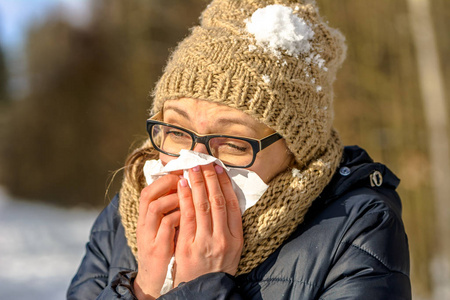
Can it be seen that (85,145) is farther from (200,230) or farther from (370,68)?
(200,230)

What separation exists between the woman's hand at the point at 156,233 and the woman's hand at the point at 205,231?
0.14ft

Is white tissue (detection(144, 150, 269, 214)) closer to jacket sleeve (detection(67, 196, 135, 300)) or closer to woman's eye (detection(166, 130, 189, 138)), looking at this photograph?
woman's eye (detection(166, 130, 189, 138))

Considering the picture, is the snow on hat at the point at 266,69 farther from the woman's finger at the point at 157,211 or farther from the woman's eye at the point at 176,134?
the woman's finger at the point at 157,211

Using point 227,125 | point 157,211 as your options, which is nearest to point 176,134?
point 227,125

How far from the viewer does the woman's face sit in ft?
5.77

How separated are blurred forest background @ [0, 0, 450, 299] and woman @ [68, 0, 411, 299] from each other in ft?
2.33

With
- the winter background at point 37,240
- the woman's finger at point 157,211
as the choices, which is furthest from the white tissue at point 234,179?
the winter background at point 37,240

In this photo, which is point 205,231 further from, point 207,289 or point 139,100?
point 139,100

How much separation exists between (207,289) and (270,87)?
817 mm

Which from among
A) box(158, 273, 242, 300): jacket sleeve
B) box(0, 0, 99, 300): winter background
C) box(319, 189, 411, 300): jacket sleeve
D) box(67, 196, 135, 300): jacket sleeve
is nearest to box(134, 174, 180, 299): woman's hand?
box(158, 273, 242, 300): jacket sleeve

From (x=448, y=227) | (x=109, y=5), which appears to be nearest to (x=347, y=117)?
(x=448, y=227)

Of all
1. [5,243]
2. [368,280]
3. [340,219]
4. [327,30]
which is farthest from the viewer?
[5,243]

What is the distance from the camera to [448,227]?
21.1 feet

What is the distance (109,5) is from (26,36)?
5.36m
